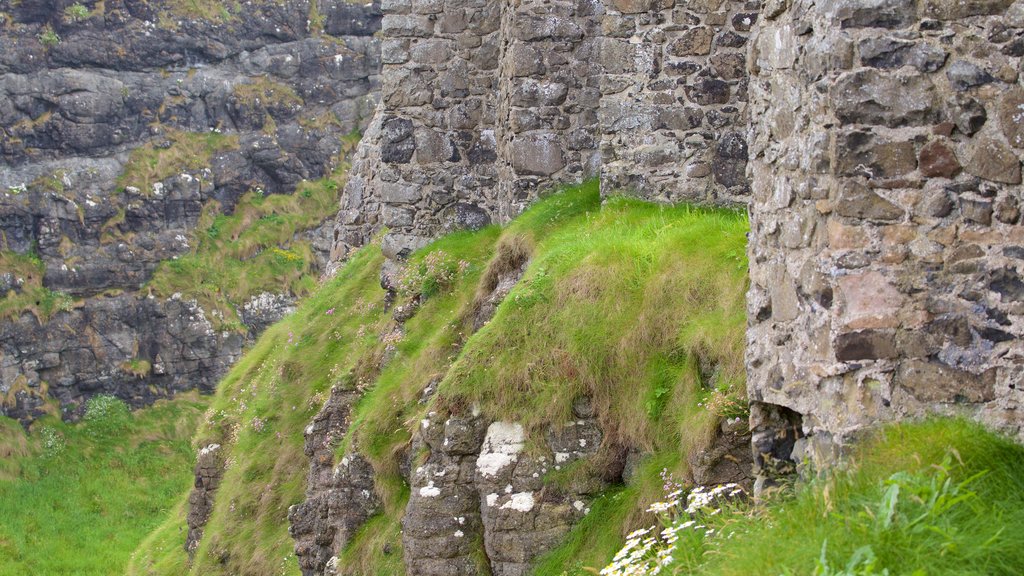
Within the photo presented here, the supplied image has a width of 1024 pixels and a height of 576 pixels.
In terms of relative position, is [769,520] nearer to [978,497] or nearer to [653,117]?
[978,497]

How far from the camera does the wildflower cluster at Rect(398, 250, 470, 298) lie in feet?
42.5

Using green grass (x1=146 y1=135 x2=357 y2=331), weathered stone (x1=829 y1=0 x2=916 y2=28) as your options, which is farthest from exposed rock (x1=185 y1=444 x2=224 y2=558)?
green grass (x1=146 y1=135 x2=357 y2=331)

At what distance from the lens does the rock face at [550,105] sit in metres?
11.0

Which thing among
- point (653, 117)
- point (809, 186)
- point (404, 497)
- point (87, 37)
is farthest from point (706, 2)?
point (87, 37)

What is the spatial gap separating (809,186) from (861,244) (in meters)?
0.42

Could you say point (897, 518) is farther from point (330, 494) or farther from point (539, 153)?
point (539, 153)

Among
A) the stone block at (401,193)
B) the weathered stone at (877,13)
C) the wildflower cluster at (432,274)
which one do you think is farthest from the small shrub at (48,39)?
the weathered stone at (877,13)

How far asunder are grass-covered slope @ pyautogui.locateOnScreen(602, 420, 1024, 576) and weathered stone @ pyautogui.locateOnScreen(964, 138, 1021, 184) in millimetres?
1057

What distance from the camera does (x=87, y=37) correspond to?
38.7 m

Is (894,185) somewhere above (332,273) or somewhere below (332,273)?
above

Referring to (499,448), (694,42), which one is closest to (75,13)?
(694,42)

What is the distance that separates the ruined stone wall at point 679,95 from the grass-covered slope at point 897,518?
6015 mm

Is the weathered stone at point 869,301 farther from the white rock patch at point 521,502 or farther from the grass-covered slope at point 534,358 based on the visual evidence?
the white rock patch at point 521,502

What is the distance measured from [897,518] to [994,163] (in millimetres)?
1723
